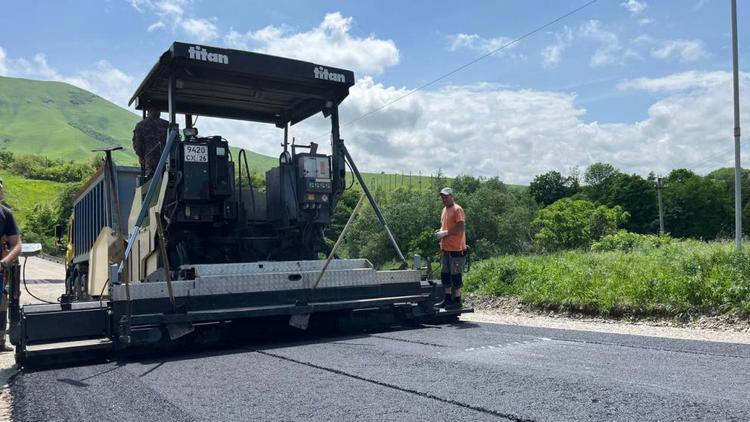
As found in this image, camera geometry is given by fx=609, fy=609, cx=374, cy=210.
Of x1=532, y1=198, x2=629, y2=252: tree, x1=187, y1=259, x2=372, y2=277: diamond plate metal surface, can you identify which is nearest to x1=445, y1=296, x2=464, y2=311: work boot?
x1=187, y1=259, x2=372, y2=277: diamond plate metal surface

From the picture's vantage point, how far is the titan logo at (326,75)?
268 inches

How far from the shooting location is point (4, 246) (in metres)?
5.56

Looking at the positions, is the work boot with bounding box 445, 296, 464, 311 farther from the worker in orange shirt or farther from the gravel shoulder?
the gravel shoulder

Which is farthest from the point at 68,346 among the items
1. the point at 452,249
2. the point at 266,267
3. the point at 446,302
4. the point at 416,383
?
the point at 452,249

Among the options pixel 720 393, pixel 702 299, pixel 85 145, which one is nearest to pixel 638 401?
pixel 720 393

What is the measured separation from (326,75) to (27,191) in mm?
86285

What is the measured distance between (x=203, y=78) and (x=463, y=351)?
3.98 m

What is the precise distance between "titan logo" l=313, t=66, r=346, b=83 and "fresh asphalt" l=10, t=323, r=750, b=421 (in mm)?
2977

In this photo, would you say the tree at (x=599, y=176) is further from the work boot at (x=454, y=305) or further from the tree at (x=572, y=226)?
the work boot at (x=454, y=305)

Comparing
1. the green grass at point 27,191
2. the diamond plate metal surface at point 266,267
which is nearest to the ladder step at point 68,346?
the diamond plate metal surface at point 266,267

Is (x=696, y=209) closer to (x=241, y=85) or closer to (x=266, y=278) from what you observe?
(x=241, y=85)

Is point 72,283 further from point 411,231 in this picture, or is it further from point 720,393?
point 411,231

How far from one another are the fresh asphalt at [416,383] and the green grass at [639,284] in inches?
89.7

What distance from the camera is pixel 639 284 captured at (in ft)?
27.0
